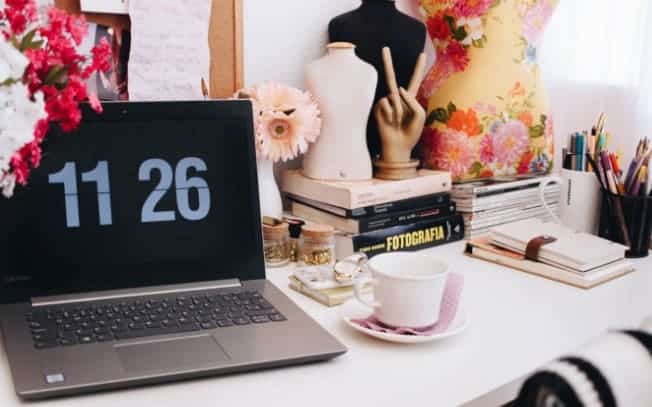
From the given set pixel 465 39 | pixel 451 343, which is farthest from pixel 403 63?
pixel 451 343

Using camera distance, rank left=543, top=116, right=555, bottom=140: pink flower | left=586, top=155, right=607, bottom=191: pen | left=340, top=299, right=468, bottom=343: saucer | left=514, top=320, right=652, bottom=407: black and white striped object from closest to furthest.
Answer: left=514, top=320, right=652, bottom=407: black and white striped object
left=340, top=299, right=468, bottom=343: saucer
left=586, top=155, right=607, bottom=191: pen
left=543, top=116, right=555, bottom=140: pink flower

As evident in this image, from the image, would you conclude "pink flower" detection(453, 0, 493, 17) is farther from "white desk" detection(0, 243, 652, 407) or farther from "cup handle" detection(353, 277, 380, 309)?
"cup handle" detection(353, 277, 380, 309)

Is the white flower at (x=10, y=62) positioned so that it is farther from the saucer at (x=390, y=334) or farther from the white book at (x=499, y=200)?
the white book at (x=499, y=200)

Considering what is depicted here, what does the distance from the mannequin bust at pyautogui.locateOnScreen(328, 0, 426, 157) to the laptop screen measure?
1.10 feet

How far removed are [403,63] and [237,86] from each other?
0.31 meters

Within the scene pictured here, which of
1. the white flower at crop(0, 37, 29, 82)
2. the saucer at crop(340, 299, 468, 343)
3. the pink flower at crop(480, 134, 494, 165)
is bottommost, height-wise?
the saucer at crop(340, 299, 468, 343)

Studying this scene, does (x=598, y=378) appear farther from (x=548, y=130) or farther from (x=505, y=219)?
(x=548, y=130)

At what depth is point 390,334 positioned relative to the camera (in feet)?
2.61

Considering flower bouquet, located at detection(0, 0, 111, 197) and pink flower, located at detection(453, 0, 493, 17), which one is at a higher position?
pink flower, located at detection(453, 0, 493, 17)

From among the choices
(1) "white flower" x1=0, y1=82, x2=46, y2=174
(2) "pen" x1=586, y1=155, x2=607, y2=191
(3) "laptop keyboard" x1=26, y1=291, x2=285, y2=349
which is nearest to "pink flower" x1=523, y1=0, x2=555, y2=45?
(2) "pen" x1=586, y1=155, x2=607, y2=191

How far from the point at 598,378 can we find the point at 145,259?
2.19 ft

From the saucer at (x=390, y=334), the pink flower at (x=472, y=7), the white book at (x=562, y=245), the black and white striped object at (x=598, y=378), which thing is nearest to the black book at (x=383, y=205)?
the white book at (x=562, y=245)

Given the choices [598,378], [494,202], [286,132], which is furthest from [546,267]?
[598,378]

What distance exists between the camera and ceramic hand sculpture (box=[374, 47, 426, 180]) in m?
1.21
